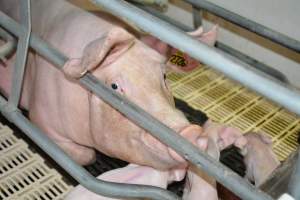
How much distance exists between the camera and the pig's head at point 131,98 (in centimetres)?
127

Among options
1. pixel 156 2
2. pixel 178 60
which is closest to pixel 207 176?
pixel 178 60

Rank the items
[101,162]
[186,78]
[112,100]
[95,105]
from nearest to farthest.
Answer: [112,100], [95,105], [101,162], [186,78]

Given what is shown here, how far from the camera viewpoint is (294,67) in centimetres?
222

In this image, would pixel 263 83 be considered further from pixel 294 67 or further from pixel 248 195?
pixel 294 67

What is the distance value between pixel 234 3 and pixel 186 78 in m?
0.44

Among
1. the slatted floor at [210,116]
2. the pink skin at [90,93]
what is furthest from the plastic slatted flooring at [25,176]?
the pink skin at [90,93]

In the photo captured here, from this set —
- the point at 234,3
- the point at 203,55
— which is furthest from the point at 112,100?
the point at 234,3

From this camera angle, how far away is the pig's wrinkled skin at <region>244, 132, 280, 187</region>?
159cm

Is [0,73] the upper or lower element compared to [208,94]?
upper

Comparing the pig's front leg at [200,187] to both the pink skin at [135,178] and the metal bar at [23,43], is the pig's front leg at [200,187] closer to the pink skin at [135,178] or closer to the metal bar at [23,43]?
the pink skin at [135,178]

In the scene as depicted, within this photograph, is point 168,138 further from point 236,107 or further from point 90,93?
point 236,107

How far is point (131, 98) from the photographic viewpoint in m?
1.38

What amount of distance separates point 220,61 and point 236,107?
1463mm

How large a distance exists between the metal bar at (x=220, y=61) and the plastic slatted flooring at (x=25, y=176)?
0.89m
